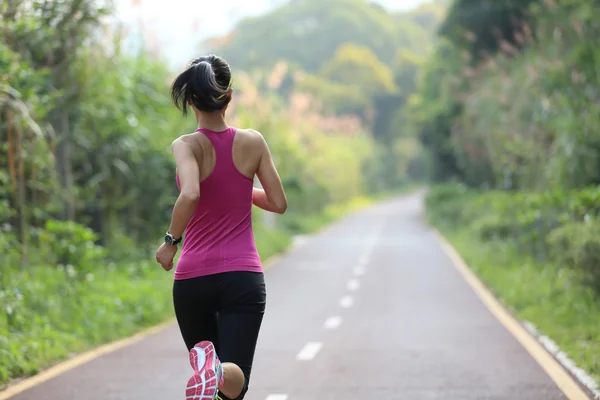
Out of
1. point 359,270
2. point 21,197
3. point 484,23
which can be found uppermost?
point 484,23

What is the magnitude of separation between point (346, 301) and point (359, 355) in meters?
5.42

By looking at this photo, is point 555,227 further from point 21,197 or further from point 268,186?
point 268,186

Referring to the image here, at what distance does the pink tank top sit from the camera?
4.33m

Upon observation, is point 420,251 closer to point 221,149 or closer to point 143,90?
point 143,90

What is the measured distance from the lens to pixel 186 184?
13.7 feet

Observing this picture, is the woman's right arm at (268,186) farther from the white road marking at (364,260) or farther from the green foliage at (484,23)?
the green foliage at (484,23)

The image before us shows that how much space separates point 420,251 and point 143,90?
35.2 feet

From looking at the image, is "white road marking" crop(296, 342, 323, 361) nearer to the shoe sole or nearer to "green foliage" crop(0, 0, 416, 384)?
"green foliage" crop(0, 0, 416, 384)

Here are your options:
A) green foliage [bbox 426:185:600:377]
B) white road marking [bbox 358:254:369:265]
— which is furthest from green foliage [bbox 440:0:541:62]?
green foliage [bbox 426:185:600:377]

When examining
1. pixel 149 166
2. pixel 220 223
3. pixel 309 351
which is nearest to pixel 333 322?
pixel 309 351

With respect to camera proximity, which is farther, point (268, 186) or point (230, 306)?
point (268, 186)

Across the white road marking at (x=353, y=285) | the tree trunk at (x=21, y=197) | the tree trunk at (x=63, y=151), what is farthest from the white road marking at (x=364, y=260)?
the tree trunk at (x=21, y=197)

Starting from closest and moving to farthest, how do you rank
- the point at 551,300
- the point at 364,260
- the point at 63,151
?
1. the point at 551,300
2. the point at 63,151
3. the point at 364,260

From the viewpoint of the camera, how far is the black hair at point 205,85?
14.2 feet
